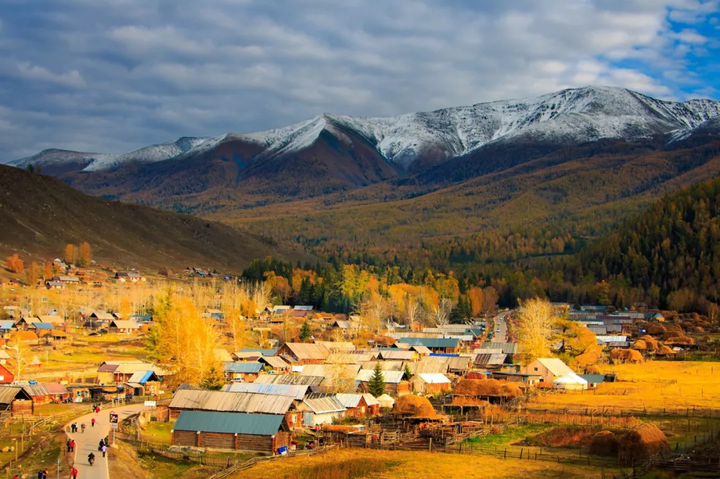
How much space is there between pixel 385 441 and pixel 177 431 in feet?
45.7

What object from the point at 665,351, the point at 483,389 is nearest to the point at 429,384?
the point at 483,389

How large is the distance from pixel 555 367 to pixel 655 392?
15125 mm

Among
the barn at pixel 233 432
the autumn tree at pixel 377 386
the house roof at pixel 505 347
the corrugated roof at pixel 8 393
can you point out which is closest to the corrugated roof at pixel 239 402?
the barn at pixel 233 432

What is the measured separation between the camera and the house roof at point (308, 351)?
102m

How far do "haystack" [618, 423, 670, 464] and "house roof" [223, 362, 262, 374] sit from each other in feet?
161

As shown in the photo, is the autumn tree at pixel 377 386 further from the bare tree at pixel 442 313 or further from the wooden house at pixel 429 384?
the bare tree at pixel 442 313

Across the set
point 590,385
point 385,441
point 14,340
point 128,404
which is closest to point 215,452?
point 385,441

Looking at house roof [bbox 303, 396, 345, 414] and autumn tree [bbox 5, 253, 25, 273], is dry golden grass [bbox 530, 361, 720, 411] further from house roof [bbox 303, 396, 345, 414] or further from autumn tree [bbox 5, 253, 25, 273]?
autumn tree [bbox 5, 253, 25, 273]

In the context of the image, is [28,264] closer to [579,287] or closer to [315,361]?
[315,361]

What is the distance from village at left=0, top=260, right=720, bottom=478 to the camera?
49062 mm

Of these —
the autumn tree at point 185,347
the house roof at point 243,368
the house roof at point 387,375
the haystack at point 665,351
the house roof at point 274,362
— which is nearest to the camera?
the autumn tree at point 185,347

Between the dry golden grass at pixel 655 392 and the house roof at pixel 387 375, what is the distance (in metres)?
14.0

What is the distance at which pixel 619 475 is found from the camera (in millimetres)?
43094

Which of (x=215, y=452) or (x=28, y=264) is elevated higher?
(x=28, y=264)
